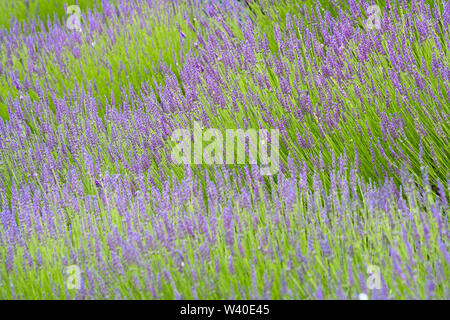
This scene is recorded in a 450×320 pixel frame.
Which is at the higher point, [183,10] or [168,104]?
[183,10]

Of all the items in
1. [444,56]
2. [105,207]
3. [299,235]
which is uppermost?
[444,56]

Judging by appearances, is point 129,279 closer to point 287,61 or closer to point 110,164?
point 110,164

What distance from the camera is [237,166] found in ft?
10.7

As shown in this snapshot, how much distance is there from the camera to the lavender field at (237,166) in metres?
2.22

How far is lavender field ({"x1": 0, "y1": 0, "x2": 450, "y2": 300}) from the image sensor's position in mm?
2219

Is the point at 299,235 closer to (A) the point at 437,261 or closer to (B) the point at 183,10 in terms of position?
(A) the point at 437,261

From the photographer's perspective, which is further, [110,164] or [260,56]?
[260,56]

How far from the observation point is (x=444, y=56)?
330 cm

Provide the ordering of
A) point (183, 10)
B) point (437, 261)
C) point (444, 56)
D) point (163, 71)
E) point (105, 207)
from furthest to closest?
point (183, 10) < point (163, 71) < point (444, 56) < point (105, 207) < point (437, 261)

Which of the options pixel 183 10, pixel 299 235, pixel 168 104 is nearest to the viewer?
pixel 299 235

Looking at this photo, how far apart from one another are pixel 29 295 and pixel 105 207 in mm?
610

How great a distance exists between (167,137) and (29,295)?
1.43m

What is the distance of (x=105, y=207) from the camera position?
2.87 meters
